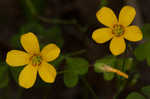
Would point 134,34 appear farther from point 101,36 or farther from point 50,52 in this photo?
point 50,52

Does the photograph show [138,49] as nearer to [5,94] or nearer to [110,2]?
[110,2]

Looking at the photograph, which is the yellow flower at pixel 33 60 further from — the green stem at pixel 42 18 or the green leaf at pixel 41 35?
the green stem at pixel 42 18

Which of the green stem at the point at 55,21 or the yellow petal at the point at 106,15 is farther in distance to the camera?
the green stem at the point at 55,21

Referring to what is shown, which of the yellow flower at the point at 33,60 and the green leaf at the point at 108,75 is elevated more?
the yellow flower at the point at 33,60

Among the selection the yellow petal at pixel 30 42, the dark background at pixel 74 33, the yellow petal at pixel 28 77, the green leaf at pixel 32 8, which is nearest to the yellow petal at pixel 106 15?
the yellow petal at pixel 30 42

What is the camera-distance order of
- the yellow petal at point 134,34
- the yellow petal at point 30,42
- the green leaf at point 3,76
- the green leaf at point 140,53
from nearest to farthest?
1. the yellow petal at point 134,34
2. the yellow petal at point 30,42
3. the green leaf at point 140,53
4. the green leaf at point 3,76

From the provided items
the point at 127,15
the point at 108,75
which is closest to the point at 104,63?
the point at 108,75

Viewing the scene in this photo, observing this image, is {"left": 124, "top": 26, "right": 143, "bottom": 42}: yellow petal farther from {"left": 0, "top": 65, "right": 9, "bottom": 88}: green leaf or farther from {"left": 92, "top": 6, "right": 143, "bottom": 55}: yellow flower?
{"left": 0, "top": 65, "right": 9, "bottom": 88}: green leaf
